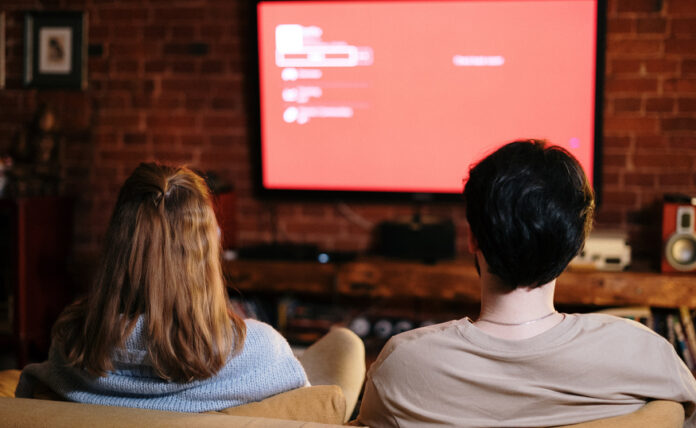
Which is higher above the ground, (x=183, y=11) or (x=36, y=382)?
(x=183, y=11)

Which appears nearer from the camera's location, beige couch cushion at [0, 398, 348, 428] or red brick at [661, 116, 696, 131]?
beige couch cushion at [0, 398, 348, 428]

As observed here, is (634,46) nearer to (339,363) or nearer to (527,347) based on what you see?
(339,363)

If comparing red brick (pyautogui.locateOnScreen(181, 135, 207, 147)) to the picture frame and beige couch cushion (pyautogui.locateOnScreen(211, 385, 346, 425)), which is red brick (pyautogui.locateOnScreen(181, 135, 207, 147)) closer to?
the picture frame

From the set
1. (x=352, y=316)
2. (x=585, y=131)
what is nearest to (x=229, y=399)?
(x=352, y=316)

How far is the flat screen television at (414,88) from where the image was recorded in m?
3.22

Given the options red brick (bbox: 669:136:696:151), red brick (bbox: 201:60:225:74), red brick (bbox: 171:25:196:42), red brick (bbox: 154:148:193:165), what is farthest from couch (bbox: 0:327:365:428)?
red brick (bbox: 669:136:696:151)

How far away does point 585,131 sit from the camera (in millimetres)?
3242

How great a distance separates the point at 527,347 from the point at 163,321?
672 mm

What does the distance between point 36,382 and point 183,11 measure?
2.66m

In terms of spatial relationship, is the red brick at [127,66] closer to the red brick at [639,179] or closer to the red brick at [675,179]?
the red brick at [639,179]

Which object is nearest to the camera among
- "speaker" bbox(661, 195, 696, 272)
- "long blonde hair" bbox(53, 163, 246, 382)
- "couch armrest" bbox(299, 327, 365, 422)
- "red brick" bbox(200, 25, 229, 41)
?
"long blonde hair" bbox(53, 163, 246, 382)

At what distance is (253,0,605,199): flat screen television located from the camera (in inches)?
127

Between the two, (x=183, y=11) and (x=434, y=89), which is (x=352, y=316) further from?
(x=183, y=11)

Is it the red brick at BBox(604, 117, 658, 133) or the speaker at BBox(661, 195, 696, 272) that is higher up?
the red brick at BBox(604, 117, 658, 133)
